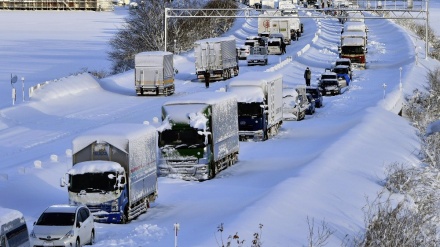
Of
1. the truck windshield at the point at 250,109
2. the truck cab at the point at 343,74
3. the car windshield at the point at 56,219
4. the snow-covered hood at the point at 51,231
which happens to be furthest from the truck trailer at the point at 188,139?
the truck cab at the point at 343,74

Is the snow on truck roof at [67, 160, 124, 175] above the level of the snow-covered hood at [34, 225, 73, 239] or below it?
above

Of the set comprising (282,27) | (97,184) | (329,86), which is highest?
(282,27)

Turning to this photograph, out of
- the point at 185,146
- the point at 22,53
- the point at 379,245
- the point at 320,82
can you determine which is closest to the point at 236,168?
the point at 185,146

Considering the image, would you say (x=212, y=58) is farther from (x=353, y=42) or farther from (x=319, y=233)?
(x=319, y=233)

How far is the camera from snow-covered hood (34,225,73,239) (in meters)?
23.6

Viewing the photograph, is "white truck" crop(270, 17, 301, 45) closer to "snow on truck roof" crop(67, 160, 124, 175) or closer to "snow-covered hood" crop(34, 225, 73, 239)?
"snow on truck roof" crop(67, 160, 124, 175)

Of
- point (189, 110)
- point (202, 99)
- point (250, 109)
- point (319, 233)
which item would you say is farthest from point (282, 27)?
point (319, 233)

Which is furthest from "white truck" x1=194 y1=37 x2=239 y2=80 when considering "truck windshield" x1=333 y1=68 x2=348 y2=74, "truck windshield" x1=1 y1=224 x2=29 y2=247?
"truck windshield" x1=1 y1=224 x2=29 y2=247

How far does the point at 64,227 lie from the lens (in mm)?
23859

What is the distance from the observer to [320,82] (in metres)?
65.9

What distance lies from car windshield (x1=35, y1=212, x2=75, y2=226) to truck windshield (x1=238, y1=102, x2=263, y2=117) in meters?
19.4

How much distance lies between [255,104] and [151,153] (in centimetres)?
1353

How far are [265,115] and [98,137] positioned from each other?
54.3 ft

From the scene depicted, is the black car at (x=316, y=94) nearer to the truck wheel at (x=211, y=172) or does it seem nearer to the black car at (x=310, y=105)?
the black car at (x=310, y=105)
